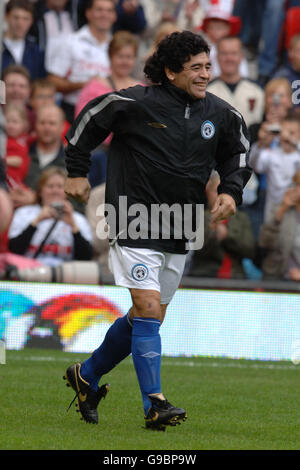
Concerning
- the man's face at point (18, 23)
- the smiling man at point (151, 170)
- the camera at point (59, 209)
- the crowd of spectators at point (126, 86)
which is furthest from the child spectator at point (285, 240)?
the smiling man at point (151, 170)

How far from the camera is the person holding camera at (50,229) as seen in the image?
36.0ft

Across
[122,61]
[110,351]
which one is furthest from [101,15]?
[110,351]

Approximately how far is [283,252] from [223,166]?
223 inches

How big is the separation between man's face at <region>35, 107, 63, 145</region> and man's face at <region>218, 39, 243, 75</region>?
239 centimetres

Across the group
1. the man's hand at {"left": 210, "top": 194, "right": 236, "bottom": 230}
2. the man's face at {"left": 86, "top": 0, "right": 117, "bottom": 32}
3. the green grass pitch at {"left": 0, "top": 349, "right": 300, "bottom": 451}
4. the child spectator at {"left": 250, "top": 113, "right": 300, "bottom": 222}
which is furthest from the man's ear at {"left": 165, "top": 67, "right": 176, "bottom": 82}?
the man's face at {"left": 86, "top": 0, "right": 117, "bottom": 32}

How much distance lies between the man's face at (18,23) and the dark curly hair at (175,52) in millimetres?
7195

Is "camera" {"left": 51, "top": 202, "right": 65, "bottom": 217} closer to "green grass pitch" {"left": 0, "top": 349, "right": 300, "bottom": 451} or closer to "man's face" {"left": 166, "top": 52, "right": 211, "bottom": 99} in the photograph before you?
"green grass pitch" {"left": 0, "top": 349, "right": 300, "bottom": 451}

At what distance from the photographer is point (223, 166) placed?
6.21 metres

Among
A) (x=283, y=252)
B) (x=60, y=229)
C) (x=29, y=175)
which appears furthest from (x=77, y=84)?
(x=283, y=252)

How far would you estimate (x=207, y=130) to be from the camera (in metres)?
5.89

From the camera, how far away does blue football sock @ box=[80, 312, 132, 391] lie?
5.89m

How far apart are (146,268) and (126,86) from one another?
724 centimetres

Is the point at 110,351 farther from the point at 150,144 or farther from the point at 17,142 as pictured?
the point at 17,142

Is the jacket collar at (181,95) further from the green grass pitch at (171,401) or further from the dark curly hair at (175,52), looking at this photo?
the green grass pitch at (171,401)
